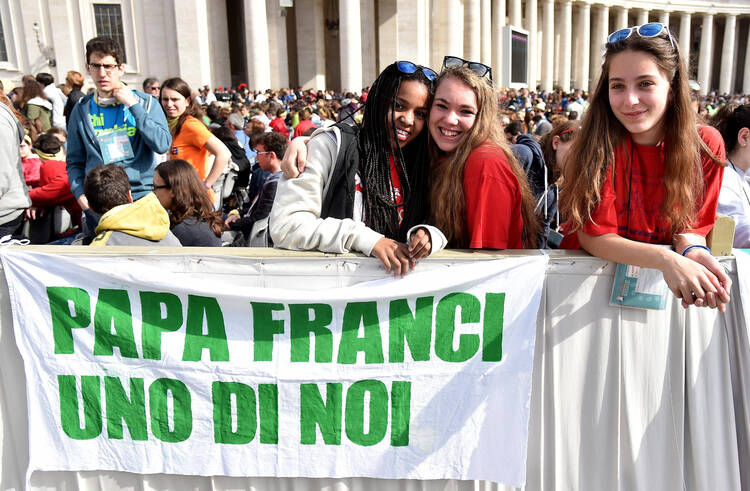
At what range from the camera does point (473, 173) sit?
8.08 ft

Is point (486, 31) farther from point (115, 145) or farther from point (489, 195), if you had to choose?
point (489, 195)

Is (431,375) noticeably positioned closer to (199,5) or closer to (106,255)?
(106,255)

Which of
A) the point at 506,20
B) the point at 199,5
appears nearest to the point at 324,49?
the point at 199,5

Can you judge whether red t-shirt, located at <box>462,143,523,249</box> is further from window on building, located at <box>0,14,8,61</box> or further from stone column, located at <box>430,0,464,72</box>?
stone column, located at <box>430,0,464,72</box>

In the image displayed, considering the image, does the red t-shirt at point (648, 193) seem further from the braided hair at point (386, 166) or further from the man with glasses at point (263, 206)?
the man with glasses at point (263, 206)

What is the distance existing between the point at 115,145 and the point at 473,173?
10.9 ft

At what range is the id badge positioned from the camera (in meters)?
4.56

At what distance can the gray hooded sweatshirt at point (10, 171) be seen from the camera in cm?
414

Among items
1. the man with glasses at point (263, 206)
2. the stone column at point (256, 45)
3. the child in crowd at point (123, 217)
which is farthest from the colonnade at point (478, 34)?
the child in crowd at point (123, 217)

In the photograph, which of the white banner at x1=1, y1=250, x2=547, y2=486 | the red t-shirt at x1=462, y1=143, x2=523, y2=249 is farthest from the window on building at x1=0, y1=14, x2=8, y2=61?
the red t-shirt at x1=462, y1=143, x2=523, y2=249

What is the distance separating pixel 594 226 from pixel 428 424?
1078 mm

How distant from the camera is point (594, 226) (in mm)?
2324

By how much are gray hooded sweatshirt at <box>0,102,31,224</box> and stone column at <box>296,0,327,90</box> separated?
32.5m

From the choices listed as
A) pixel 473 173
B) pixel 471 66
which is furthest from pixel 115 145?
pixel 473 173
